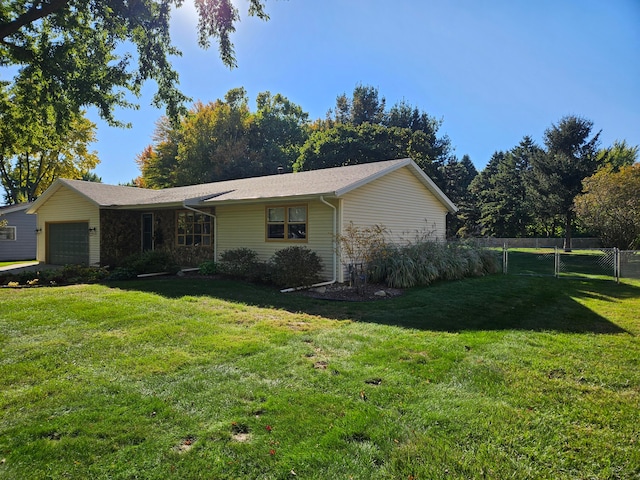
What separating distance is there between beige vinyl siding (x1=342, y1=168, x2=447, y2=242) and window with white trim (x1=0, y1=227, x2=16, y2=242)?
21892 millimetres

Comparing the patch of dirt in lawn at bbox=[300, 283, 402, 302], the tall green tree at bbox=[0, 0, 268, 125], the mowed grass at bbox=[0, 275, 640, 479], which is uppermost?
the tall green tree at bbox=[0, 0, 268, 125]

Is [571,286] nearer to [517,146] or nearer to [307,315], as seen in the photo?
[307,315]

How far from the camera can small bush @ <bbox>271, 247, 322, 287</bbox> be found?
10000 millimetres

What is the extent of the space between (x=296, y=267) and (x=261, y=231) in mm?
2705

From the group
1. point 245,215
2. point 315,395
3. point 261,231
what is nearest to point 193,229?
point 245,215

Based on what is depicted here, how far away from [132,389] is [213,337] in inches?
66.7

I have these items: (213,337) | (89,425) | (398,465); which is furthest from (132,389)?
(398,465)

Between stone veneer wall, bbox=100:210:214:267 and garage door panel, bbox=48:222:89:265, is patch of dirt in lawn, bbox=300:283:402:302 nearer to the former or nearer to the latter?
stone veneer wall, bbox=100:210:214:267

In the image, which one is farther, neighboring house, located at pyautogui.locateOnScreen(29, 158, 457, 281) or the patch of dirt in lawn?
neighboring house, located at pyautogui.locateOnScreen(29, 158, 457, 281)

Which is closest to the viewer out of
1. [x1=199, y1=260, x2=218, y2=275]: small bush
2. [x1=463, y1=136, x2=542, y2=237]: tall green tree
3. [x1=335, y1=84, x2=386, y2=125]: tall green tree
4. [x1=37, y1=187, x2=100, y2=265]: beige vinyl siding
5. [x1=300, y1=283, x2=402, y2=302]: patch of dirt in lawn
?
[x1=300, y1=283, x2=402, y2=302]: patch of dirt in lawn

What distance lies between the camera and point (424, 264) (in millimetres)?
10773

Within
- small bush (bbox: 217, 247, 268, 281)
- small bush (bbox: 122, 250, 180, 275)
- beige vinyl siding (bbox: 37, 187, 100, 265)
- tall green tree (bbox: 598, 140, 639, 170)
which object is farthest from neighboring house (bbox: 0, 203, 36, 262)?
tall green tree (bbox: 598, 140, 639, 170)

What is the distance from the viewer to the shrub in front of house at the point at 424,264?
1020 cm

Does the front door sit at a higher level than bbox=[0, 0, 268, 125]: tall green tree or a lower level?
lower
